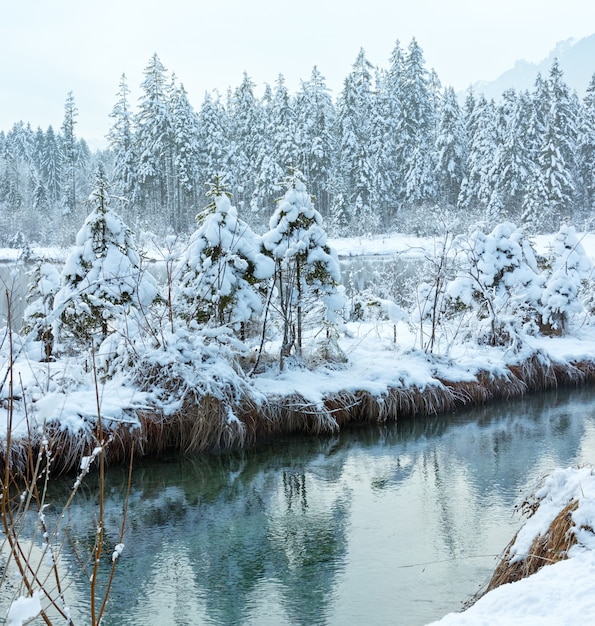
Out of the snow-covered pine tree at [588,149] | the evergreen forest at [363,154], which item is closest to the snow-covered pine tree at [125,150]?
the evergreen forest at [363,154]

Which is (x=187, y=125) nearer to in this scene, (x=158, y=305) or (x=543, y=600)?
(x=158, y=305)

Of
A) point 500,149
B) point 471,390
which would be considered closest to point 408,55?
point 500,149

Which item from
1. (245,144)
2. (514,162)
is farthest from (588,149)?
(245,144)

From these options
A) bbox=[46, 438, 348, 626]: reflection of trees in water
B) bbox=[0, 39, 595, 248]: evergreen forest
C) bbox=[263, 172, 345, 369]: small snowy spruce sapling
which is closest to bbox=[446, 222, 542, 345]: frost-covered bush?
bbox=[263, 172, 345, 369]: small snowy spruce sapling

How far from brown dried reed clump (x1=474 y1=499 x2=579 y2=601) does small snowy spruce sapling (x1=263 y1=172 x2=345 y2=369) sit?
6.53 metres

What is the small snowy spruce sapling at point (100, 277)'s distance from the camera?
9.30 metres

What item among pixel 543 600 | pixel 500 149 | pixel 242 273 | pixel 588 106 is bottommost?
pixel 543 600

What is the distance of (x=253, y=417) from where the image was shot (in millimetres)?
9281

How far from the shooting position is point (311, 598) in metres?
5.19

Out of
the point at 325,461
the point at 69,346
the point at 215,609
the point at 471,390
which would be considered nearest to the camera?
the point at 215,609

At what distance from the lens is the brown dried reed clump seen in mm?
3537

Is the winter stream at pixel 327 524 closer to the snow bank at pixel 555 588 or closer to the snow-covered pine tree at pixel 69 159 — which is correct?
the snow bank at pixel 555 588

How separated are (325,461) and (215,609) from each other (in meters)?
3.83

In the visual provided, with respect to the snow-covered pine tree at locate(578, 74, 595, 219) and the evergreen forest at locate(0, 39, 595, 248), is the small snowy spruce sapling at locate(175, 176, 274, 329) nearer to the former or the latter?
the evergreen forest at locate(0, 39, 595, 248)
